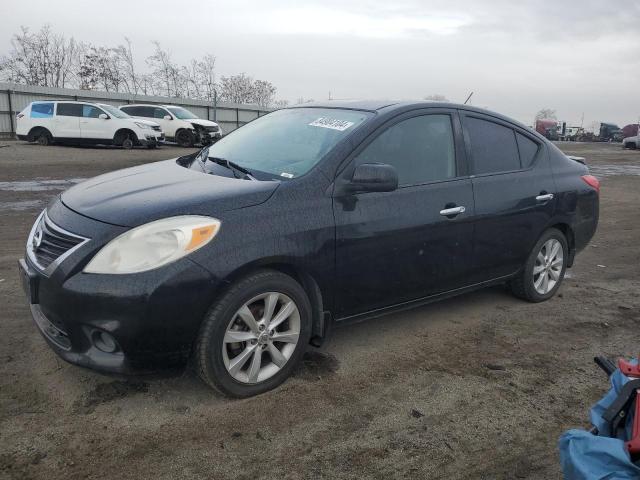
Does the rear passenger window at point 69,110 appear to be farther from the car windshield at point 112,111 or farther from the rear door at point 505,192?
the rear door at point 505,192

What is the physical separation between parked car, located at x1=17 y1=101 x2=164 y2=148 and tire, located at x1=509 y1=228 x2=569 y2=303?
17893 mm

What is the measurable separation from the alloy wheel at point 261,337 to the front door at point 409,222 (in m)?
0.39

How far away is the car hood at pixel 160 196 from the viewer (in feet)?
9.66

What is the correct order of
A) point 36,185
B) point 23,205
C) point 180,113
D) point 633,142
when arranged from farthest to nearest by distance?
1. point 633,142
2. point 180,113
3. point 36,185
4. point 23,205

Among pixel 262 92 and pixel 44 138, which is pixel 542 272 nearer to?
pixel 44 138

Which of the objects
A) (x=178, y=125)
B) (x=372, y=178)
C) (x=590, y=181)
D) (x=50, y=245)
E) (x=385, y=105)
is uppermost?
(x=178, y=125)

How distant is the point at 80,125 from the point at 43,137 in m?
1.72

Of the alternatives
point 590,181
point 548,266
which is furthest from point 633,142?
point 548,266

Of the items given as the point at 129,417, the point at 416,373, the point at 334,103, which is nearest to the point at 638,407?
the point at 416,373

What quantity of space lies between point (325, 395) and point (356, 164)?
142cm

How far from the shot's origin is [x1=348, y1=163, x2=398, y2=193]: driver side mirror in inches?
132

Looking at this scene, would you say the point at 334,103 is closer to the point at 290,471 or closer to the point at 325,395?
the point at 325,395

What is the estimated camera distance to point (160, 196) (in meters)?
3.13

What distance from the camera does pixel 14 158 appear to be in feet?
52.3
